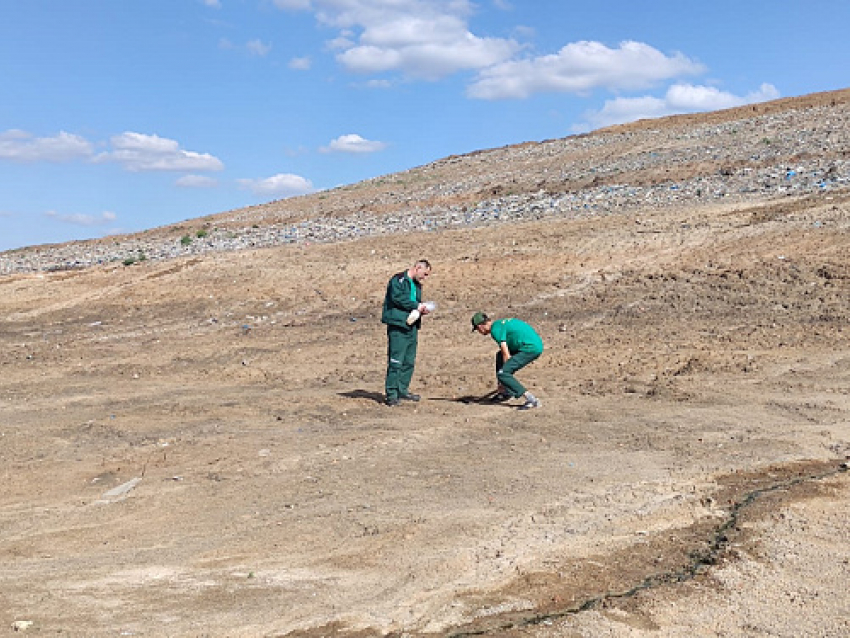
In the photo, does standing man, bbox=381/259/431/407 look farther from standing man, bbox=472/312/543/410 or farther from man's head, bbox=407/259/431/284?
standing man, bbox=472/312/543/410

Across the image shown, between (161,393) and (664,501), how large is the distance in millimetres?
8129

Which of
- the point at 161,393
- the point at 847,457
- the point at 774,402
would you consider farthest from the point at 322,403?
the point at 847,457

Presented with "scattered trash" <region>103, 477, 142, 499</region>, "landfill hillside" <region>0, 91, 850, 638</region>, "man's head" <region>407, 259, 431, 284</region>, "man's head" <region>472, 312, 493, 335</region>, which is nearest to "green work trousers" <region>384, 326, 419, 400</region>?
"landfill hillside" <region>0, 91, 850, 638</region>

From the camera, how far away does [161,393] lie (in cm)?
1251

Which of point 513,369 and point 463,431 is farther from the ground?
point 513,369

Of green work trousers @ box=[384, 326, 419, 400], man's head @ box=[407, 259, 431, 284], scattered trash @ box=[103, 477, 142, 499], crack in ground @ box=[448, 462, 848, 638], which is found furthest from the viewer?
green work trousers @ box=[384, 326, 419, 400]

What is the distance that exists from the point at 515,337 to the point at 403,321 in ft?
4.33

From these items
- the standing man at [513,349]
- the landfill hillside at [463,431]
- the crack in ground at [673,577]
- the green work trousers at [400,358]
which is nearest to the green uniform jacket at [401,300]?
the green work trousers at [400,358]

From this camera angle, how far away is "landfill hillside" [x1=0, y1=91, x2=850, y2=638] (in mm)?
5078

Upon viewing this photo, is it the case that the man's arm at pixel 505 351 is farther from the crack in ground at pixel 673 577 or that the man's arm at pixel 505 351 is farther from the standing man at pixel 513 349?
the crack in ground at pixel 673 577

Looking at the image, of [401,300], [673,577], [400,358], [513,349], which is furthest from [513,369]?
[673,577]

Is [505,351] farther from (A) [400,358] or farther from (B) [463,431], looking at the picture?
(A) [400,358]

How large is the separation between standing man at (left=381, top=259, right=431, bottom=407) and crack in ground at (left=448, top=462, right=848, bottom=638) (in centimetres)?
465

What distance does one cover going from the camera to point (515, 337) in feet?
33.0
